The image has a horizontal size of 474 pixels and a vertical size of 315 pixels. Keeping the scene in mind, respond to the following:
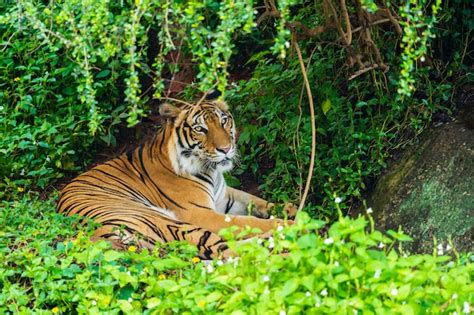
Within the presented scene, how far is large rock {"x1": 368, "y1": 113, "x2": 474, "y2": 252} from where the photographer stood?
662cm

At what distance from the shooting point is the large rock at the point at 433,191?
21.7 feet

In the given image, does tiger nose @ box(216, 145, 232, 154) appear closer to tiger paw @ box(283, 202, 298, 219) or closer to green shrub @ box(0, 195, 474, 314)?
tiger paw @ box(283, 202, 298, 219)

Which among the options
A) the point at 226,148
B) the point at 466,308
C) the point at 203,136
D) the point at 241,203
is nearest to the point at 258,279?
the point at 466,308

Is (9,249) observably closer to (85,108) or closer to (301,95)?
(301,95)

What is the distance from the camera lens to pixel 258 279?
489 cm

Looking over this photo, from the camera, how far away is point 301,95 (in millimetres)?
7027

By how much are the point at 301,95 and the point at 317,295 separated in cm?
247

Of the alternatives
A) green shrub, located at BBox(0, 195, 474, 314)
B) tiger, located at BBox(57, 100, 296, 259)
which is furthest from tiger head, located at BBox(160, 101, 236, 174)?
green shrub, located at BBox(0, 195, 474, 314)

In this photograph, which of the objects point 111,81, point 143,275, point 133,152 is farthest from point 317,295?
point 111,81

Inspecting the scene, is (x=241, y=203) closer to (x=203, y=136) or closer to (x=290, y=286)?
(x=203, y=136)

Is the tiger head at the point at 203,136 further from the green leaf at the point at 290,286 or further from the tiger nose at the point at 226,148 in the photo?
the green leaf at the point at 290,286

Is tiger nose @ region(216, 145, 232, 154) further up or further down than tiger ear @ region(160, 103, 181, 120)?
further down

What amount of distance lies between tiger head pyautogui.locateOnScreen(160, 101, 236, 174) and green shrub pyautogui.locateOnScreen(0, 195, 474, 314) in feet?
5.33

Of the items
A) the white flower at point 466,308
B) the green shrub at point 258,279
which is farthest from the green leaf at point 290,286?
the white flower at point 466,308
